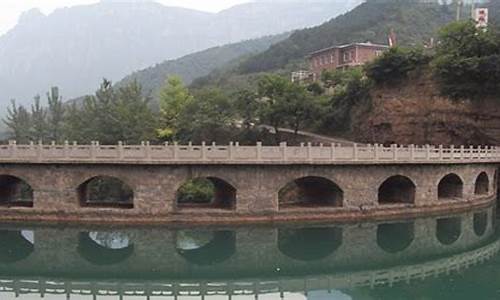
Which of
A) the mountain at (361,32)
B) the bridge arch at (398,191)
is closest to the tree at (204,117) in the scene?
the bridge arch at (398,191)

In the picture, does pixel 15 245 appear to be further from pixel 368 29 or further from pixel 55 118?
pixel 368 29

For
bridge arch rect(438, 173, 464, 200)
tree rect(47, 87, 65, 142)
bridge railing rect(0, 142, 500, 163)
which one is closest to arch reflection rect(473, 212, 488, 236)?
bridge arch rect(438, 173, 464, 200)

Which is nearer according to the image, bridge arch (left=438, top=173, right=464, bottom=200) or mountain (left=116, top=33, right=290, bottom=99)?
bridge arch (left=438, top=173, right=464, bottom=200)

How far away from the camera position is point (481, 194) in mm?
38188

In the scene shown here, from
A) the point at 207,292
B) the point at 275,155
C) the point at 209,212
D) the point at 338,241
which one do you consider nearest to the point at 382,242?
the point at 338,241

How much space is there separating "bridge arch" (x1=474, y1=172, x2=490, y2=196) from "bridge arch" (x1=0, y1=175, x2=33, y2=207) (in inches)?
1211

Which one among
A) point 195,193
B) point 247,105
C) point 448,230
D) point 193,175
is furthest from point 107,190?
point 448,230

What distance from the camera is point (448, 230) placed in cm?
3169

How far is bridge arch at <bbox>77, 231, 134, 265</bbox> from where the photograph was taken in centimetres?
2662

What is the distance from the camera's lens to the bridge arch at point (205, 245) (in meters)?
26.5

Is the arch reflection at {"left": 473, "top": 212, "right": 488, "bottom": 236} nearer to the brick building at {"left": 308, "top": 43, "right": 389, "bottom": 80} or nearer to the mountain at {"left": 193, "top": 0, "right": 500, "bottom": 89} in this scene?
the brick building at {"left": 308, "top": 43, "right": 389, "bottom": 80}

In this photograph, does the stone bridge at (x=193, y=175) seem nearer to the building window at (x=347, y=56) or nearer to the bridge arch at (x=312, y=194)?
the bridge arch at (x=312, y=194)

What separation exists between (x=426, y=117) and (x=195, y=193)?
19535 mm

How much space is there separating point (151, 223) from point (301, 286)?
10.6 m
